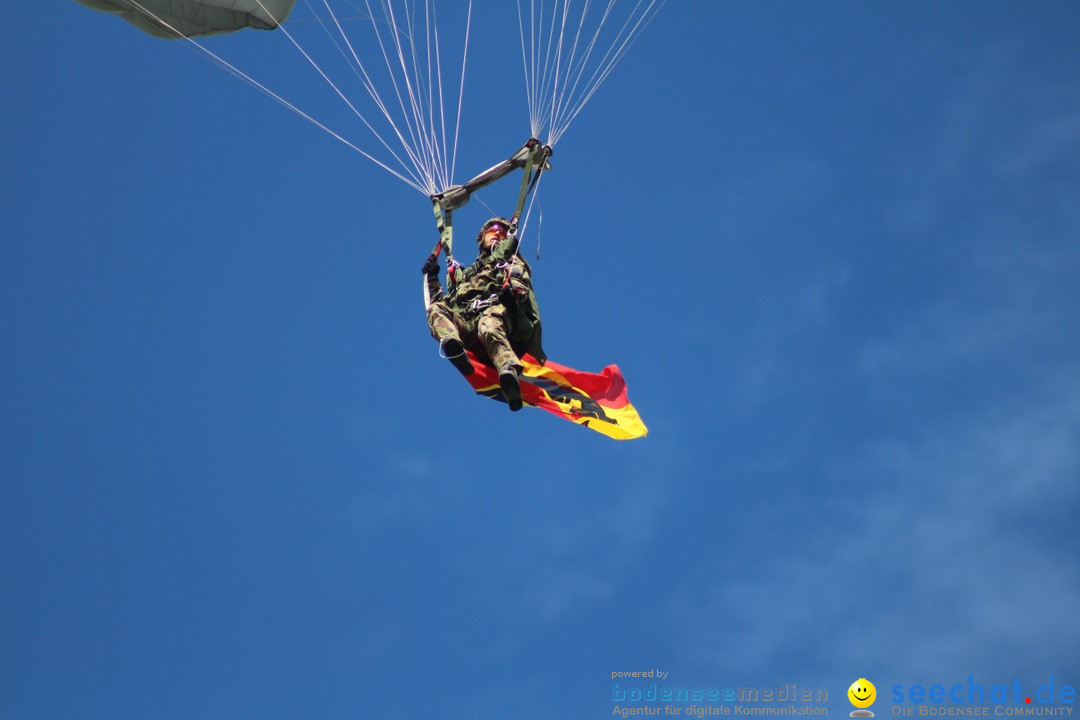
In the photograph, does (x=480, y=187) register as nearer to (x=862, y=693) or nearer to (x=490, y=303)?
(x=490, y=303)

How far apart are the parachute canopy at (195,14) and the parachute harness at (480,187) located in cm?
429

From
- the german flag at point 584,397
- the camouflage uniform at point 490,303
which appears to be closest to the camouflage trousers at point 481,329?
the camouflage uniform at point 490,303

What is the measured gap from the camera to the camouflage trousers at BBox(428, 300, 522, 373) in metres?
14.8

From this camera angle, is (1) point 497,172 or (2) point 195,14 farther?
(2) point 195,14

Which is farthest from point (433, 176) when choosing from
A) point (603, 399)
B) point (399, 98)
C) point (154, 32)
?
point (154, 32)

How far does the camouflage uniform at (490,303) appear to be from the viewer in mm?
15133

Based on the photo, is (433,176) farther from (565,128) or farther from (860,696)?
(860,696)

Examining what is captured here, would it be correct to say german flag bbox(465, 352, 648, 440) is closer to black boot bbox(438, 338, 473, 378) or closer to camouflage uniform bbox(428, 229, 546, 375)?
camouflage uniform bbox(428, 229, 546, 375)

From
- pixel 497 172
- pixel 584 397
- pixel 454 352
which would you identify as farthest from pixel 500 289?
pixel 584 397

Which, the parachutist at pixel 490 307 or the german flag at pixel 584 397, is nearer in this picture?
the parachutist at pixel 490 307

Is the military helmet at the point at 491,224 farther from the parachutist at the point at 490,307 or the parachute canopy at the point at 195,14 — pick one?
the parachute canopy at the point at 195,14

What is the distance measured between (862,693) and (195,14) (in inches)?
470

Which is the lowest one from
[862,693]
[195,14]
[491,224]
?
[862,693]

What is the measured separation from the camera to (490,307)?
15242 millimetres
